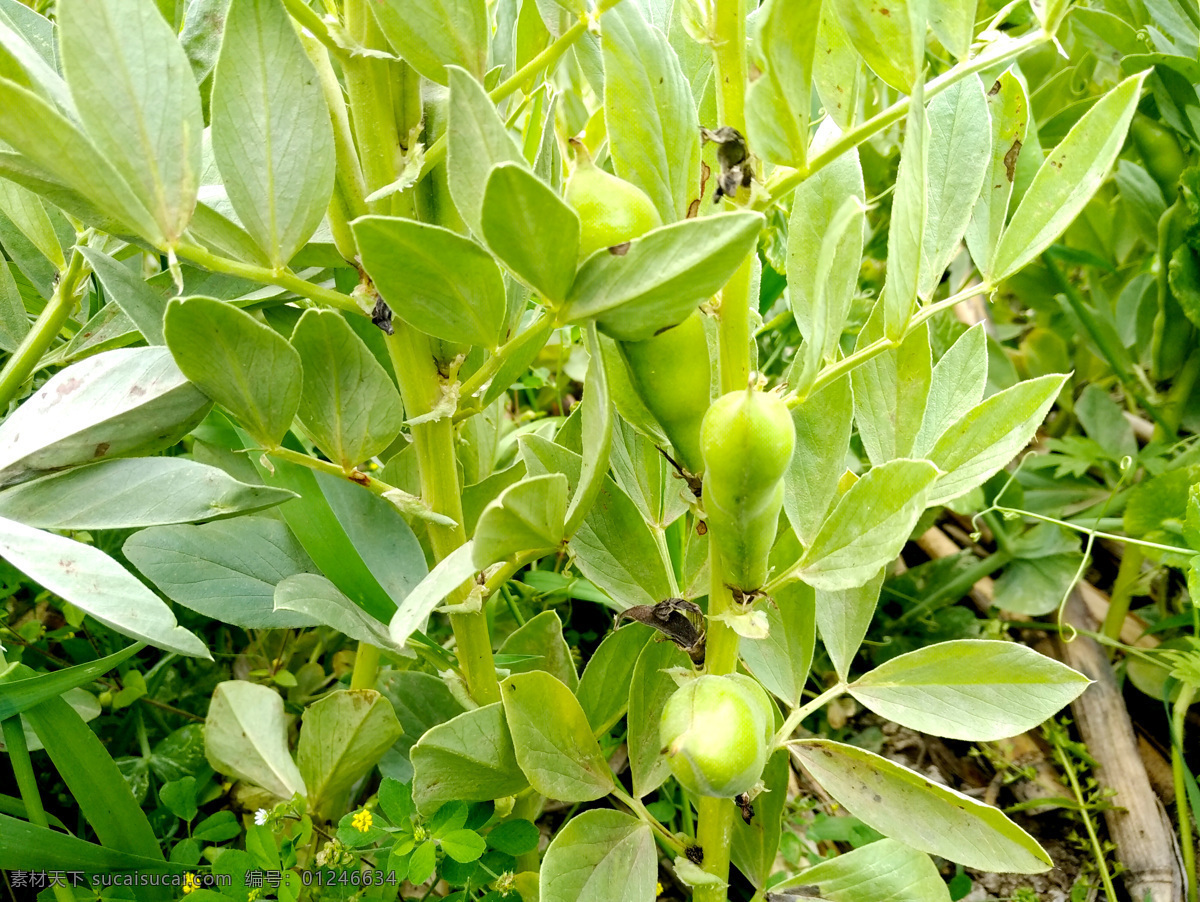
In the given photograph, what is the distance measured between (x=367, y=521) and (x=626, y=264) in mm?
279

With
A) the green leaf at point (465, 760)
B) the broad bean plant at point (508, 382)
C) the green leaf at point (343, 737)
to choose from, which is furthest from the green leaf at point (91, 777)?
the green leaf at point (465, 760)

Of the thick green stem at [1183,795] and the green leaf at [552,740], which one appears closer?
the green leaf at [552,740]

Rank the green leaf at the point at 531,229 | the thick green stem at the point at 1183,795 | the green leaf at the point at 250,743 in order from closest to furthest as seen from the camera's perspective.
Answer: the green leaf at the point at 531,229 < the green leaf at the point at 250,743 < the thick green stem at the point at 1183,795

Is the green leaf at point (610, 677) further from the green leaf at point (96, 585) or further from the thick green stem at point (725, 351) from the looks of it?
the green leaf at point (96, 585)

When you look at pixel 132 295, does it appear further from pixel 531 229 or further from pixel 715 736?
pixel 715 736

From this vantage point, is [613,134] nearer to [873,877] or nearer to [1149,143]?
[873,877]

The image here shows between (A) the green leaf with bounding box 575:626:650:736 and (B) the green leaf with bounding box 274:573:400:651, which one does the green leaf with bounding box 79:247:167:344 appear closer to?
(B) the green leaf with bounding box 274:573:400:651

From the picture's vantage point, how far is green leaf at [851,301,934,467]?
20.6 inches

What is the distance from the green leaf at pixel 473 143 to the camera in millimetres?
340

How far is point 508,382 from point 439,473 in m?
0.09

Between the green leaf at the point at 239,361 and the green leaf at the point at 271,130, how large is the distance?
0.15 ft

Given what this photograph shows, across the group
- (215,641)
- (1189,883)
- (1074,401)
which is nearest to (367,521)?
(215,641)

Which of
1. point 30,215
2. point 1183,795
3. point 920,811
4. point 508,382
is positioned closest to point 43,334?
point 30,215

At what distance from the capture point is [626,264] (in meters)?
0.36
